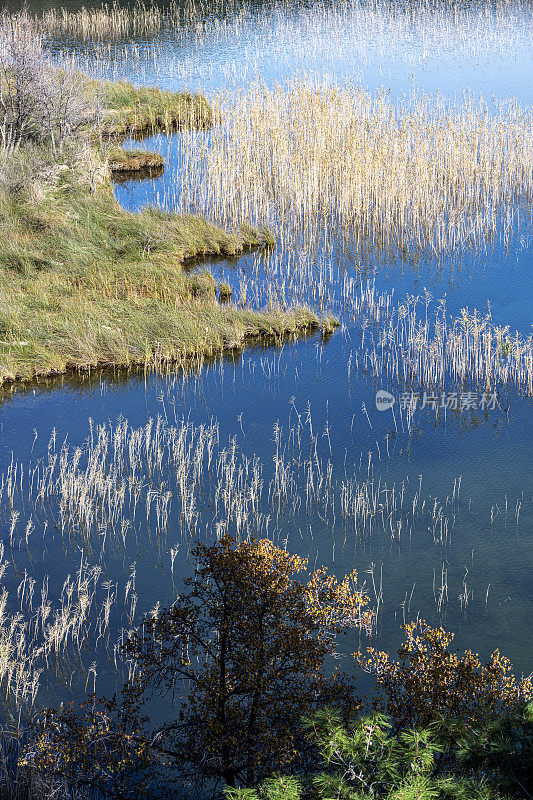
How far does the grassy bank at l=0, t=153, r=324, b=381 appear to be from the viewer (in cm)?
1469

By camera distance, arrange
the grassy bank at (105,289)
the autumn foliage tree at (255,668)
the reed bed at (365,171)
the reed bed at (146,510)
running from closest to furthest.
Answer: the autumn foliage tree at (255,668) → the reed bed at (146,510) → the grassy bank at (105,289) → the reed bed at (365,171)

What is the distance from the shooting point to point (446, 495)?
10.8m

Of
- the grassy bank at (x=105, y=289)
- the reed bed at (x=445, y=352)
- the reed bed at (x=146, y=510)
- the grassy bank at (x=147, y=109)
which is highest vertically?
the grassy bank at (x=147, y=109)

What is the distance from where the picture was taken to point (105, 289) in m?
16.3

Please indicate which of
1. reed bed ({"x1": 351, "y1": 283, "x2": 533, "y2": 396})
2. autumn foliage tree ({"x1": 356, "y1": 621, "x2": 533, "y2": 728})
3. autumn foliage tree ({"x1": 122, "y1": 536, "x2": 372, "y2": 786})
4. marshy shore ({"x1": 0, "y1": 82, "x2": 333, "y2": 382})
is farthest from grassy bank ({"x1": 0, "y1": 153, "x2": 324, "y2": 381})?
autumn foliage tree ({"x1": 356, "y1": 621, "x2": 533, "y2": 728})

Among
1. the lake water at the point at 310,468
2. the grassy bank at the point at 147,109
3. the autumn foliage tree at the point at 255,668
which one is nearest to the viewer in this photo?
the autumn foliage tree at the point at 255,668

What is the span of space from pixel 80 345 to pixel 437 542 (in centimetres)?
723

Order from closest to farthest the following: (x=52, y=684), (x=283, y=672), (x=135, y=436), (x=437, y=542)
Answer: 1. (x=283, y=672)
2. (x=52, y=684)
3. (x=437, y=542)
4. (x=135, y=436)

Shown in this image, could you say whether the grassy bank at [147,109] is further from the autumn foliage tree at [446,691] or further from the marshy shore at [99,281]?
the autumn foliage tree at [446,691]

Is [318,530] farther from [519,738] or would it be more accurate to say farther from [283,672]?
[519,738]

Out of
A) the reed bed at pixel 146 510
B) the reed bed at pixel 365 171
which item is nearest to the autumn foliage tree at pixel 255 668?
the reed bed at pixel 146 510

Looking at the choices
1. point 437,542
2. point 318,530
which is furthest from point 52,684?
point 437,542

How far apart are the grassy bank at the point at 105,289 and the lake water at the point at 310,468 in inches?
21.3

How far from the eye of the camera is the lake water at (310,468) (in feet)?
30.3
